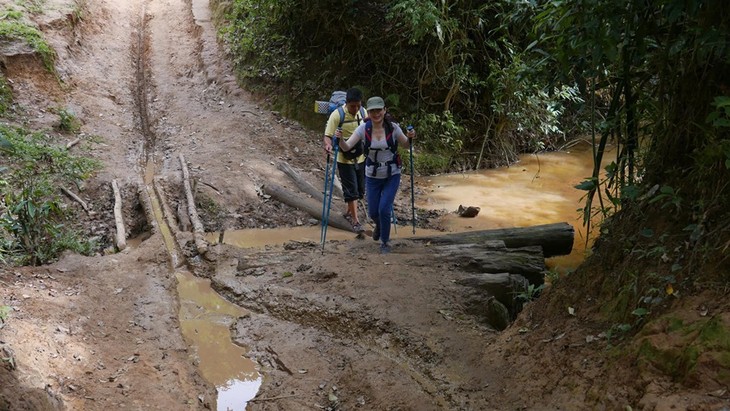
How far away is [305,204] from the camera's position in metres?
9.69

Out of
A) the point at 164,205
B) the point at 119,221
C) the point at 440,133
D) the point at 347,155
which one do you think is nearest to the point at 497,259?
the point at 347,155

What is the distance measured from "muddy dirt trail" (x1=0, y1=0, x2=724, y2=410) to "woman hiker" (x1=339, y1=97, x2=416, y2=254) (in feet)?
1.65

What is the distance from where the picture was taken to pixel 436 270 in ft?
21.6

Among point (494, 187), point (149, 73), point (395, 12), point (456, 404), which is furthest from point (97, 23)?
point (456, 404)

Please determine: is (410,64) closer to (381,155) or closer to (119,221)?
(381,155)

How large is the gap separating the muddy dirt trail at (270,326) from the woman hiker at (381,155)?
502mm

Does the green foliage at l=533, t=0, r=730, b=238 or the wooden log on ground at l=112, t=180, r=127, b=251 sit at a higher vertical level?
the green foliage at l=533, t=0, r=730, b=238

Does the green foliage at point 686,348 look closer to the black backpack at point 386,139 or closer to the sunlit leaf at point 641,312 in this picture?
the sunlit leaf at point 641,312

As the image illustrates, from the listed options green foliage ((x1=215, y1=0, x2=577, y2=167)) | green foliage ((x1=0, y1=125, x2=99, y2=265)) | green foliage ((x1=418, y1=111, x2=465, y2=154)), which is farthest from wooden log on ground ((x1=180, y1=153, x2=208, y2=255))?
green foliage ((x1=418, y1=111, x2=465, y2=154))

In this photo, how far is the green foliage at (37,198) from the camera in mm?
6750

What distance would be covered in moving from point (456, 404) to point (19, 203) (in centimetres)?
515

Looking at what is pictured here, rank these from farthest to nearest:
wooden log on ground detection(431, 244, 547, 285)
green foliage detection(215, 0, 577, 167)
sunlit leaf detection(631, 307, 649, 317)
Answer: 1. green foliage detection(215, 0, 577, 167)
2. wooden log on ground detection(431, 244, 547, 285)
3. sunlit leaf detection(631, 307, 649, 317)

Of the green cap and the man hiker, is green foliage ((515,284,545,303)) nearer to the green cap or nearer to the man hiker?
the green cap

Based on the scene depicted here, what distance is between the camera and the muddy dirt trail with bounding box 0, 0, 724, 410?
4453 mm
